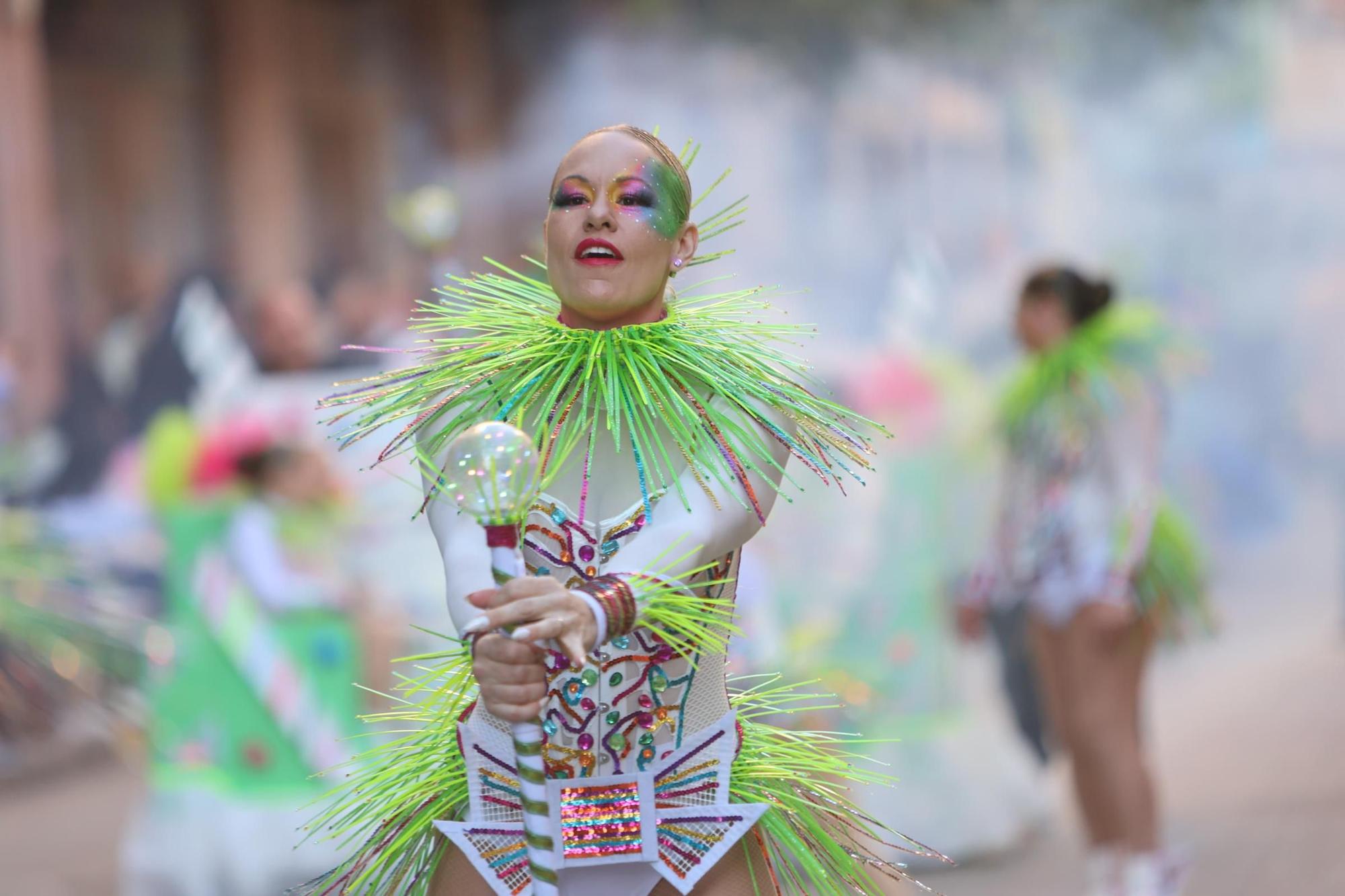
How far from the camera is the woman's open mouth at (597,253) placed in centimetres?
185

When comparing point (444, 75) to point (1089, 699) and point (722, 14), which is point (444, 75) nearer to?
point (722, 14)

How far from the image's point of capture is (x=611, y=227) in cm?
185

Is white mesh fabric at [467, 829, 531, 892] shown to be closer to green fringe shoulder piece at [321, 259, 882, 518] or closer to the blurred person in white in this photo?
green fringe shoulder piece at [321, 259, 882, 518]

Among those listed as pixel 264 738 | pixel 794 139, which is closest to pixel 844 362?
pixel 264 738

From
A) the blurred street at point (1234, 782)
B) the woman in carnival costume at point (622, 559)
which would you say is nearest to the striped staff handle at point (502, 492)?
the woman in carnival costume at point (622, 559)

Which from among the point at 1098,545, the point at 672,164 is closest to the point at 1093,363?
the point at 1098,545

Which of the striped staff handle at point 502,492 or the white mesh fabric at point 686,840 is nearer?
the striped staff handle at point 502,492

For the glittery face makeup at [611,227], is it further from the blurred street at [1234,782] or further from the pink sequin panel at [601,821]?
the blurred street at [1234,782]

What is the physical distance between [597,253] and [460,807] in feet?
1.98

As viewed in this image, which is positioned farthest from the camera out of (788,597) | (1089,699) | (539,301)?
(788,597)

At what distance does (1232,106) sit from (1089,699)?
618 cm

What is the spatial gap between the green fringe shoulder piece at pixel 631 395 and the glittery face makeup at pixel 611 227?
36 mm

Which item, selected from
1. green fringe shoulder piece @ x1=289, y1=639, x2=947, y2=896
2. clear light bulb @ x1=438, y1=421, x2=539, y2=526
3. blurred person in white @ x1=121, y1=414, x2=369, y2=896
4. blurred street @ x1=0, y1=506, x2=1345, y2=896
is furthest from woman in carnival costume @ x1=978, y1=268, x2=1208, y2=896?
clear light bulb @ x1=438, y1=421, x2=539, y2=526

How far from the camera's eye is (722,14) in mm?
8984
